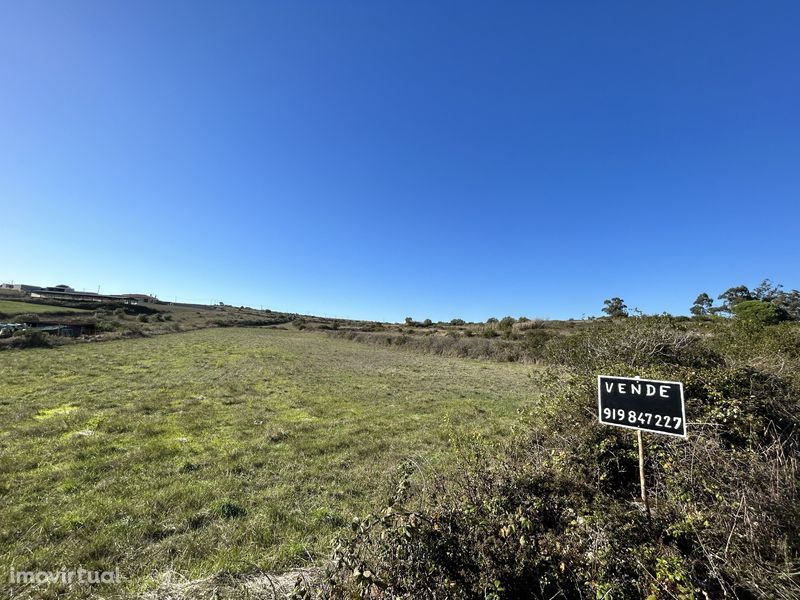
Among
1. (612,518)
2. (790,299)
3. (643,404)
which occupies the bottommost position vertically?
(612,518)

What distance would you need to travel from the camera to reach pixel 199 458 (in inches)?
269

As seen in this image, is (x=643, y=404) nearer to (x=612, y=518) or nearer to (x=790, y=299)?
(x=612, y=518)

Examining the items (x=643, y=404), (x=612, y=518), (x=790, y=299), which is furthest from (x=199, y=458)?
(x=790, y=299)

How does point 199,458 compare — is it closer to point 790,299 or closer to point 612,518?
point 612,518

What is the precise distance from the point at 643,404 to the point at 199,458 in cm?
773

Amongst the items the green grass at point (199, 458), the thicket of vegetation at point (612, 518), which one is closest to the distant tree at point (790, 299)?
the green grass at point (199, 458)

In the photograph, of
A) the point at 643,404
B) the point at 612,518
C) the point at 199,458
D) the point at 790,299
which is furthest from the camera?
the point at 790,299

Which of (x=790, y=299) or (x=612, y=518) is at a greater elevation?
(x=790, y=299)

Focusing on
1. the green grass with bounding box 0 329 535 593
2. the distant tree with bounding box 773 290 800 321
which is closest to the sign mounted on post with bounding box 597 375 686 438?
the green grass with bounding box 0 329 535 593

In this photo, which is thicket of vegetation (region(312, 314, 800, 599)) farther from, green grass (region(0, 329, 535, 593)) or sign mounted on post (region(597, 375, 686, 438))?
green grass (region(0, 329, 535, 593))

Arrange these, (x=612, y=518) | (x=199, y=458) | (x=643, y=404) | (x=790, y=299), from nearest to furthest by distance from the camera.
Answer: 1. (x=612, y=518)
2. (x=643, y=404)
3. (x=199, y=458)
4. (x=790, y=299)

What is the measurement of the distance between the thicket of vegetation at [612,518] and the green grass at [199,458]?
1.71 m

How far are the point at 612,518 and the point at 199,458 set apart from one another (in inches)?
285

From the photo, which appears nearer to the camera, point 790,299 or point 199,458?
point 199,458
